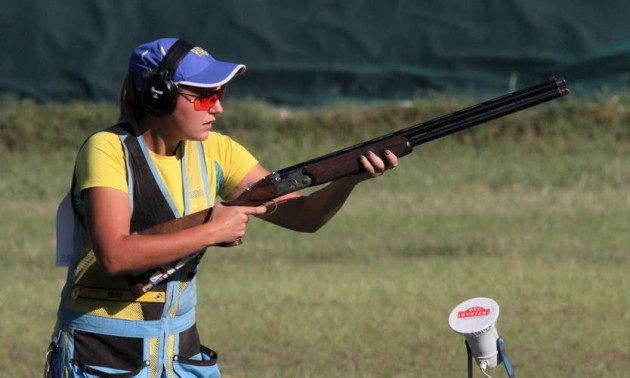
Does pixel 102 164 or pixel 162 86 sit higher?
pixel 162 86

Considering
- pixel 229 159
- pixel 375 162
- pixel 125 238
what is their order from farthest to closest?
pixel 229 159 → pixel 375 162 → pixel 125 238

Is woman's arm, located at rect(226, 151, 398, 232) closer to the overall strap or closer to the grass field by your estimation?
the overall strap

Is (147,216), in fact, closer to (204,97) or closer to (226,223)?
(226,223)

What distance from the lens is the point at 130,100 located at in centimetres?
397

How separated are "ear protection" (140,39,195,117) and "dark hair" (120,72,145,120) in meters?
0.06

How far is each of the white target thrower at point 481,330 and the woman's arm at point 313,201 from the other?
1.75 feet

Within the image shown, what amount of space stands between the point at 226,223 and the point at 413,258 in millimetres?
5652

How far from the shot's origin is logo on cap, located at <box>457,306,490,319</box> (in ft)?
13.0

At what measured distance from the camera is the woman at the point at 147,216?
3.72m

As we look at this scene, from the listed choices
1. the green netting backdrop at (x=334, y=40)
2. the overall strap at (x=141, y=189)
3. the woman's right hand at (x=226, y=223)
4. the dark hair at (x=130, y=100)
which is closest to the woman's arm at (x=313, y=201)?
the woman's right hand at (x=226, y=223)

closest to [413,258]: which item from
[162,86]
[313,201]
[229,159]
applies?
[313,201]

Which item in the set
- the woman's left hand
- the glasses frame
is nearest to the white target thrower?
the woman's left hand

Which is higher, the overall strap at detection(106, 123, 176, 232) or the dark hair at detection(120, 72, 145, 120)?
the dark hair at detection(120, 72, 145, 120)

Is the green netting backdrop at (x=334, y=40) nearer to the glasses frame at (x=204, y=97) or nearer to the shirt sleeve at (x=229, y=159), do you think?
the shirt sleeve at (x=229, y=159)
